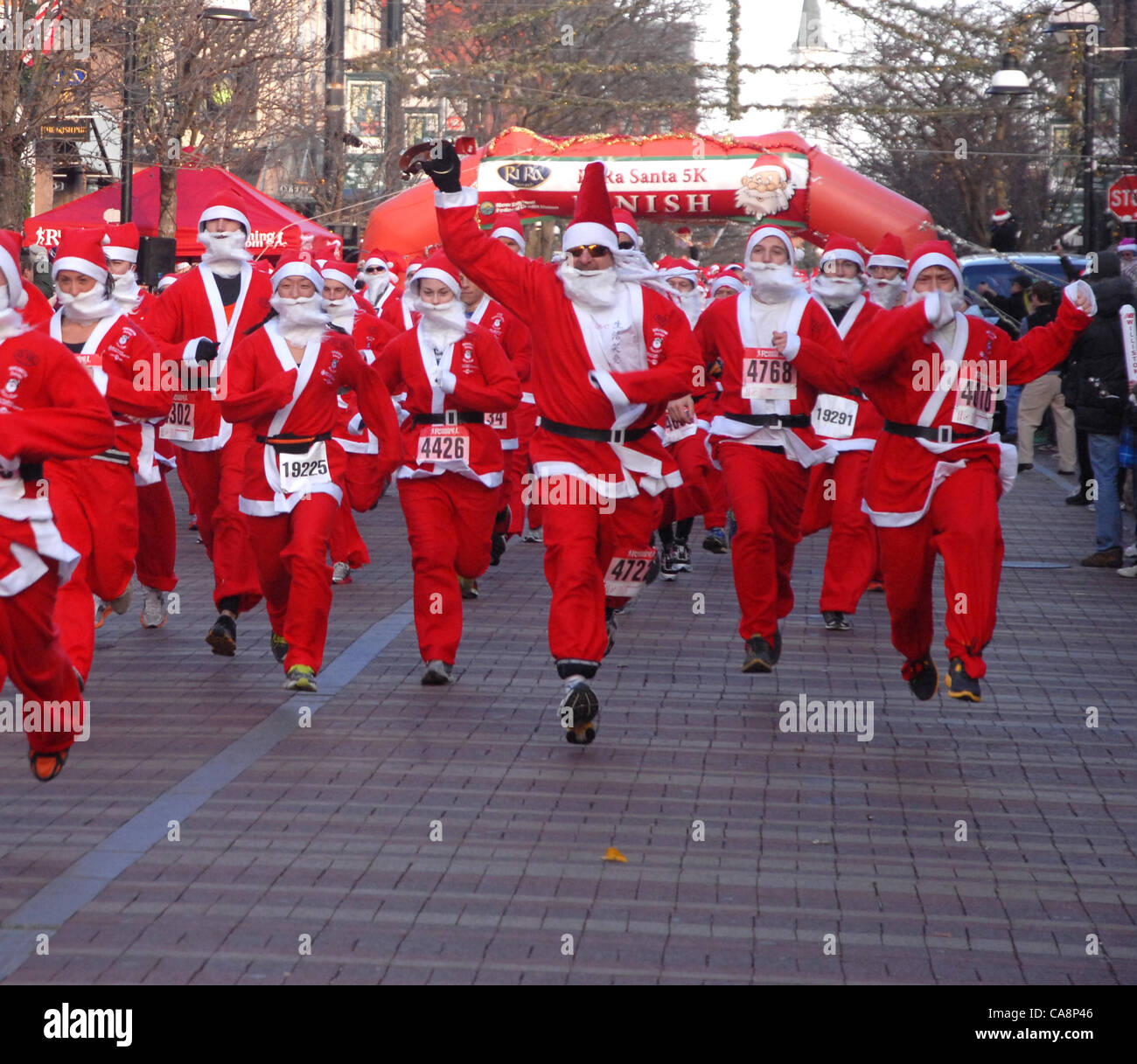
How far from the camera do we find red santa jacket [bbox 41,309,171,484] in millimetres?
8781

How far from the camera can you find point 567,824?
6758 millimetres

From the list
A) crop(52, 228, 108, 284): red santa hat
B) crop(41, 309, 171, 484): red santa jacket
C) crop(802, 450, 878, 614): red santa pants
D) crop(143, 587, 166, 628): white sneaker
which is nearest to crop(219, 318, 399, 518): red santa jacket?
crop(41, 309, 171, 484): red santa jacket

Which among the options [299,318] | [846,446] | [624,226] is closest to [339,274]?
[624,226]

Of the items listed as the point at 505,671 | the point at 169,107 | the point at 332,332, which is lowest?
the point at 505,671

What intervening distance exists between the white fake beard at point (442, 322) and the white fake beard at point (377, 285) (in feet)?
33.9

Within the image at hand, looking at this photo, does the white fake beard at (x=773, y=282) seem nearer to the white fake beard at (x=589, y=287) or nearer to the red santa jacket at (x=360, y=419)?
the white fake beard at (x=589, y=287)

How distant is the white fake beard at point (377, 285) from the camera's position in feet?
66.9

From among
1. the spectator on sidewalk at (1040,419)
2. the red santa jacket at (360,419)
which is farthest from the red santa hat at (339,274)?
the spectator on sidewalk at (1040,419)

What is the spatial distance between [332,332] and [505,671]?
1.88m

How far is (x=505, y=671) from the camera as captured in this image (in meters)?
9.69

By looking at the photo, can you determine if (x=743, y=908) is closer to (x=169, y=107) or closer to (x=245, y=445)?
(x=245, y=445)

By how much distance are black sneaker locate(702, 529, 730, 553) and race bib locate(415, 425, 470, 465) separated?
5.56 meters

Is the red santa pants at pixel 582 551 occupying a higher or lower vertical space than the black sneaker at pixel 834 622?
higher
